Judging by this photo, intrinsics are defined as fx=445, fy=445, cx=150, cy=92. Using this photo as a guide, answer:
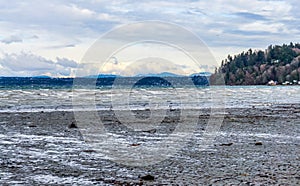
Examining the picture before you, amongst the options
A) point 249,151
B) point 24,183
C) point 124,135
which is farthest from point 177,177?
point 124,135

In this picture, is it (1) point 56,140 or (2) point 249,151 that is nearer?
(2) point 249,151

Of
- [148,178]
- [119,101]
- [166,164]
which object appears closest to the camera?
[148,178]

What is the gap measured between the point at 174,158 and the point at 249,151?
298 centimetres

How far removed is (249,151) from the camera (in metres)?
15.2

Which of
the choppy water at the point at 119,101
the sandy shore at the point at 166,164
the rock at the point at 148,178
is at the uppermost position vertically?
the rock at the point at 148,178

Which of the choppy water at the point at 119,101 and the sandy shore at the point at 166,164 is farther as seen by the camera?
the choppy water at the point at 119,101

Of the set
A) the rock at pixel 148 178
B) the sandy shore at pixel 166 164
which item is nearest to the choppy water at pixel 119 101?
the sandy shore at pixel 166 164

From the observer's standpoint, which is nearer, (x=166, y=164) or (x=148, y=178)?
(x=148, y=178)

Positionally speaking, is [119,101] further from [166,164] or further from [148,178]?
[148,178]

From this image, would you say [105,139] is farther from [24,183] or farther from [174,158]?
[24,183]

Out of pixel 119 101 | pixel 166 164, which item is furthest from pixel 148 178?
pixel 119 101

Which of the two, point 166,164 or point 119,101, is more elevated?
point 166,164

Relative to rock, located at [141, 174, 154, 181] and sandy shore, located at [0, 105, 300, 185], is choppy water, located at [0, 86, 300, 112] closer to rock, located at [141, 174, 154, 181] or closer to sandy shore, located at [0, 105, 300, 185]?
sandy shore, located at [0, 105, 300, 185]

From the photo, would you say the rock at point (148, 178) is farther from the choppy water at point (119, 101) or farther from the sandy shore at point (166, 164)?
the choppy water at point (119, 101)
